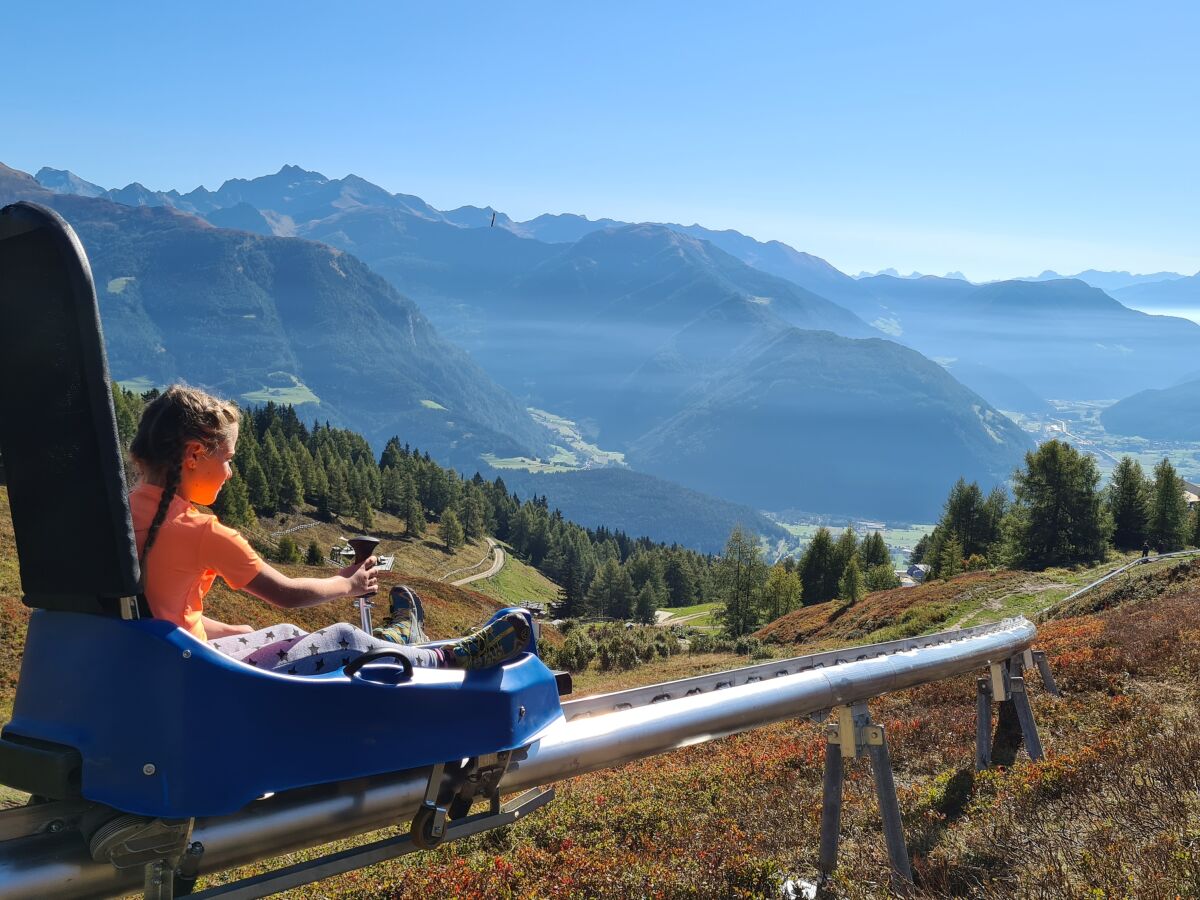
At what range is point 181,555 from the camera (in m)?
3.42

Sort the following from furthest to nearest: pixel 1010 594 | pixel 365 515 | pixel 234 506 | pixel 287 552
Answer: pixel 365 515
pixel 234 506
pixel 287 552
pixel 1010 594

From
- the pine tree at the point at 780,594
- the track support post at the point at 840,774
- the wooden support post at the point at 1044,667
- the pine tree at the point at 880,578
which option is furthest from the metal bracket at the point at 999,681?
the pine tree at the point at 880,578

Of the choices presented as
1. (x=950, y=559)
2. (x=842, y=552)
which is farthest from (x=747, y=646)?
(x=842, y=552)

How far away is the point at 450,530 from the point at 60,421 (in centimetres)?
14412

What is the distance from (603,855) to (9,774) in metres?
4.63

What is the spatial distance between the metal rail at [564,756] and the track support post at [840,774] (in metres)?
0.19

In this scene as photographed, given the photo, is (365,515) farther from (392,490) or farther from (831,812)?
(831,812)

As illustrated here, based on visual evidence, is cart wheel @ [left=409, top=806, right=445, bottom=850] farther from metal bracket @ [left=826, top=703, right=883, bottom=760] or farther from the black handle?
metal bracket @ [left=826, top=703, right=883, bottom=760]

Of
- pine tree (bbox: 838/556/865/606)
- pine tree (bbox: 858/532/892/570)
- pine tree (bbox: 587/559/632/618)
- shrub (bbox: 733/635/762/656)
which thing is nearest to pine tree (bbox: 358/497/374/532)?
pine tree (bbox: 587/559/632/618)

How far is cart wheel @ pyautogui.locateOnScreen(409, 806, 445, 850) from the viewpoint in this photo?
11.3 feet

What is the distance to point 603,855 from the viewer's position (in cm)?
654

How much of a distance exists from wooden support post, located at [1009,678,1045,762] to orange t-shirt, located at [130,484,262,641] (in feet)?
22.6

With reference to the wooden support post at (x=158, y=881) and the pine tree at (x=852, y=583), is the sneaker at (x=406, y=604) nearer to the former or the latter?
the wooden support post at (x=158, y=881)

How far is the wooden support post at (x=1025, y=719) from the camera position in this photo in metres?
7.47
